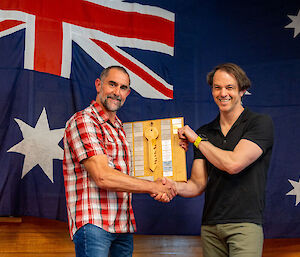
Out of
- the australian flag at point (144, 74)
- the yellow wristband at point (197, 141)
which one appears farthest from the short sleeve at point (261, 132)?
the australian flag at point (144, 74)

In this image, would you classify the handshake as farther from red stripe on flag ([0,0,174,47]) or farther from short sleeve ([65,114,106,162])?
red stripe on flag ([0,0,174,47])

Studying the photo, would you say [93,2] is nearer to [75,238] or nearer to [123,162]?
[123,162]

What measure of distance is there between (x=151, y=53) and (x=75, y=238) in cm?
162

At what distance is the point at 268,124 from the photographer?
6.21ft

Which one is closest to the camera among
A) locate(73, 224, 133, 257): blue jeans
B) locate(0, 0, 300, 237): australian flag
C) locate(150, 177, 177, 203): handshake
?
locate(73, 224, 133, 257): blue jeans

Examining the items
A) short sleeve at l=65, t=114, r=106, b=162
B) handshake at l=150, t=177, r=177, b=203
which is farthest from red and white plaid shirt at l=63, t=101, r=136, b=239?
handshake at l=150, t=177, r=177, b=203

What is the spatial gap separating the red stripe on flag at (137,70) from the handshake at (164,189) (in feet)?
3.18

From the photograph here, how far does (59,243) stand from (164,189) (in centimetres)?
99

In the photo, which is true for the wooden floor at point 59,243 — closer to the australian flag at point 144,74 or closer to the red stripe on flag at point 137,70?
the australian flag at point 144,74

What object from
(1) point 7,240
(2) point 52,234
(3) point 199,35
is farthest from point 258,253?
(3) point 199,35

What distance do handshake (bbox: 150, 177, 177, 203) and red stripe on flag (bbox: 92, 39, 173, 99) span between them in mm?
968

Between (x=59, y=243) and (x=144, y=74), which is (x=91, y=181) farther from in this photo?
(x=144, y=74)

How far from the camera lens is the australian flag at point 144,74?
246cm

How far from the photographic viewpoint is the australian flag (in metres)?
2.46
